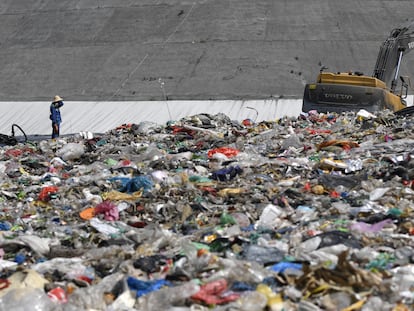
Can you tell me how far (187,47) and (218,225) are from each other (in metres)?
16.6

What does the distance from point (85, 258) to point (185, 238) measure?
0.79 meters

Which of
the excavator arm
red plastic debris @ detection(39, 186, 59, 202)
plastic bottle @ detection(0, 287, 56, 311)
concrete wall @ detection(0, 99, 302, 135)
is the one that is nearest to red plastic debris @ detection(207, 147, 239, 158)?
red plastic debris @ detection(39, 186, 59, 202)

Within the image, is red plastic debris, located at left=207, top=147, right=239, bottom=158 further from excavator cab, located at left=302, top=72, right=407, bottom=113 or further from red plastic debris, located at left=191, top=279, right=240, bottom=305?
red plastic debris, located at left=191, top=279, right=240, bottom=305

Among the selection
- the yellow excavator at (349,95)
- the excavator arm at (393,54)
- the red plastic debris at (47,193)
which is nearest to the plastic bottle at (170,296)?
the red plastic debris at (47,193)

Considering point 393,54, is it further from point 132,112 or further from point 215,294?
point 215,294

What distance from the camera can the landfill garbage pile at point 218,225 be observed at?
4418 mm

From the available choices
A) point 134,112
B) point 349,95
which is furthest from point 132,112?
point 349,95

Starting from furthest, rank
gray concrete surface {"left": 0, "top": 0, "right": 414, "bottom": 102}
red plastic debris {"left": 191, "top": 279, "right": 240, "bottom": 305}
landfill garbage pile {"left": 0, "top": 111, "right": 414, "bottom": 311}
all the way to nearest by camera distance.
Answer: gray concrete surface {"left": 0, "top": 0, "right": 414, "bottom": 102} → landfill garbage pile {"left": 0, "top": 111, "right": 414, "bottom": 311} → red plastic debris {"left": 191, "top": 279, "right": 240, "bottom": 305}

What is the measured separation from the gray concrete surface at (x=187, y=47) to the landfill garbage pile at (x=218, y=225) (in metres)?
8.80

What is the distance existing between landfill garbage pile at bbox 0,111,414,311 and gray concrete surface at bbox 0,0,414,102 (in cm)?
880

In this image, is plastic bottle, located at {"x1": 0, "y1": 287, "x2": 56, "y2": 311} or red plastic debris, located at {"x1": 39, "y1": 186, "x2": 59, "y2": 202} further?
red plastic debris, located at {"x1": 39, "y1": 186, "x2": 59, "y2": 202}

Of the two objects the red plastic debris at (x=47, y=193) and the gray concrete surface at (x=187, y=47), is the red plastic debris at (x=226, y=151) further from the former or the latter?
the gray concrete surface at (x=187, y=47)

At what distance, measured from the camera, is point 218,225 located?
6.23m

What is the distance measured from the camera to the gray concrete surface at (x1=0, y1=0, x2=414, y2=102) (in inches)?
791
